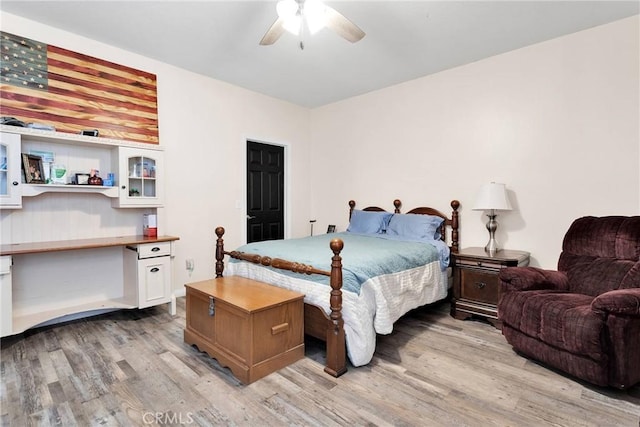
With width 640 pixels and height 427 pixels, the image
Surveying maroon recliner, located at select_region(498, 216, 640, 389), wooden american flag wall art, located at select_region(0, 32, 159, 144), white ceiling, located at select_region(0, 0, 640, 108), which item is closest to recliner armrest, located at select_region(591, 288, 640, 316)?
maroon recliner, located at select_region(498, 216, 640, 389)

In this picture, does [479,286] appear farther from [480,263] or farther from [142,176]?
[142,176]

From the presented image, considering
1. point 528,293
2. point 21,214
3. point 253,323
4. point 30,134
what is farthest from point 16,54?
point 528,293

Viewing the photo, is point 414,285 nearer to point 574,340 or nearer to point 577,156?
point 574,340

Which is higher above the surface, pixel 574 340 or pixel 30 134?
pixel 30 134

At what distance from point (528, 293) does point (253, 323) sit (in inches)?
77.1

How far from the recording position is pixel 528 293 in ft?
7.90

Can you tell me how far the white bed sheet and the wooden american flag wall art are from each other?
1.93 meters

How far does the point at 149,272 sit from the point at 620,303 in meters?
3.59

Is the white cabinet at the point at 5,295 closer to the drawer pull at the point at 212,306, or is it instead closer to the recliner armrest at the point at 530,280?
the drawer pull at the point at 212,306

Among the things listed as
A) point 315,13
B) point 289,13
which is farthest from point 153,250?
point 315,13

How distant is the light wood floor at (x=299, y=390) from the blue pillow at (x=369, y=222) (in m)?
1.61

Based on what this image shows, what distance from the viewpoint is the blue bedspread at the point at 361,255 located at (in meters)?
2.37

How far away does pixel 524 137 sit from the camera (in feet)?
11.0

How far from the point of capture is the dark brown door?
4.78m
